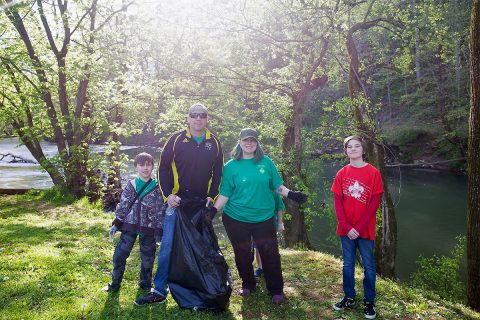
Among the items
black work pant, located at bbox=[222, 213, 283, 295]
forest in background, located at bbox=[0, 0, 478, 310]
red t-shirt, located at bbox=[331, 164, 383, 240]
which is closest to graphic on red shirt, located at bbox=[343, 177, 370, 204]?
red t-shirt, located at bbox=[331, 164, 383, 240]

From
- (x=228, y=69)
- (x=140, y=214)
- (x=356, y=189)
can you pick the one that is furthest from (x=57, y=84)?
(x=356, y=189)

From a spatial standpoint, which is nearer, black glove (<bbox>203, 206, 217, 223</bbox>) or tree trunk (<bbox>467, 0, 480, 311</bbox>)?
black glove (<bbox>203, 206, 217, 223</bbox>)

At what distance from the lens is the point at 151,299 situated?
13.0 ft

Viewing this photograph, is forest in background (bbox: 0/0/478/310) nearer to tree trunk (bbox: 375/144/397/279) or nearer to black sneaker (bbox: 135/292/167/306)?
tree trunk (bbox: 375/144/397/279)

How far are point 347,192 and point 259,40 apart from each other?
5874mm

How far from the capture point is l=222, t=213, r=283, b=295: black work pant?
4160mm

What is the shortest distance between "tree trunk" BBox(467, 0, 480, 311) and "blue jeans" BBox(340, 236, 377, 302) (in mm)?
3480

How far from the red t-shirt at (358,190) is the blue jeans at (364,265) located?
0.10 m

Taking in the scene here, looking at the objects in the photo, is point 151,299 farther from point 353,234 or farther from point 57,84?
point 57,84

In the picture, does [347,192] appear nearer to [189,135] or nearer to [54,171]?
[189,135]

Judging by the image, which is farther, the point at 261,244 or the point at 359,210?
the point at 261,244

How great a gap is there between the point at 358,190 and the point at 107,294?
3.03m

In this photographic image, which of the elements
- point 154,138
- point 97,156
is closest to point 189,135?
point 97,156

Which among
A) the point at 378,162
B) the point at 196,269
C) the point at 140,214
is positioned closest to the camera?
the point at 196,269
